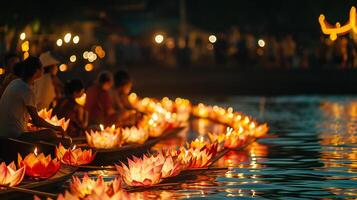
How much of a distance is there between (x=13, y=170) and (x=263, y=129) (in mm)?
10051

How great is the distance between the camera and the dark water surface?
1460cm

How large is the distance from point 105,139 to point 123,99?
4740 millimetres

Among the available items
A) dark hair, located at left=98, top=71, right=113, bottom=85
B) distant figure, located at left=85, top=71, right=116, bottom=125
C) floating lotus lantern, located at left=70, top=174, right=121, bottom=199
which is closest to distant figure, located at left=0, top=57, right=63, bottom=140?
floating lotus lantern, located at left=70, top=174, right=121, bottom=199

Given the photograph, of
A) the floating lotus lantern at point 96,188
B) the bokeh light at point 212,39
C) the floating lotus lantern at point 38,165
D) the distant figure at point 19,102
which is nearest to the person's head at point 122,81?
the distant figure at point 19,102

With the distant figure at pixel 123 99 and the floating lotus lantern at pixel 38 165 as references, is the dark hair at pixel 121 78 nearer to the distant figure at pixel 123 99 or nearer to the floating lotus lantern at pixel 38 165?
the distant figure at pixel 123 99

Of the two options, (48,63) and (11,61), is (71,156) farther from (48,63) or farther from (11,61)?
(48,63)

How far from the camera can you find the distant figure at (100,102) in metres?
21.8

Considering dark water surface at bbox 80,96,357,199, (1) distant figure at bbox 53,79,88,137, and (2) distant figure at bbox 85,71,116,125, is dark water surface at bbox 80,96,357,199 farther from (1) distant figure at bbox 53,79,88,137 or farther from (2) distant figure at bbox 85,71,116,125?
(2) distant figure at bbox 85,71,116,125

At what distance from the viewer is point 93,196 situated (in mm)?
11484

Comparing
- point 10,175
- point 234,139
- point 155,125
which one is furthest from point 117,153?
point 10,175

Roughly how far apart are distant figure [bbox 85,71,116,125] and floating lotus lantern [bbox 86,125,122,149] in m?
2.87

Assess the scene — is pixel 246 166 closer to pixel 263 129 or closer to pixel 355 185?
pixel 355 185

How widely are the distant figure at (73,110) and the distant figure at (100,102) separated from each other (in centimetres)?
170

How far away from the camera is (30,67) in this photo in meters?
16.0
